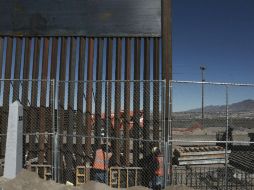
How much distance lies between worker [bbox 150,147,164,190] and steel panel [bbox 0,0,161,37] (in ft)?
12.5

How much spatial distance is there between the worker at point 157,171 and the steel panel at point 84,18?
3.81m

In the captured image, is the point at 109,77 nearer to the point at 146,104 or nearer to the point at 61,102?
the point at 146,104

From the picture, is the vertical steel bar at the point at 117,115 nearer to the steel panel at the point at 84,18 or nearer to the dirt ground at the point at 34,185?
the steel panel at the point at 84,18

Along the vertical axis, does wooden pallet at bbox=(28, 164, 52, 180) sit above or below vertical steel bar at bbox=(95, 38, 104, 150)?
below

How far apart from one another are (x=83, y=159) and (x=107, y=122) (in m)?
1.52

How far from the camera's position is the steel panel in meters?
13.3

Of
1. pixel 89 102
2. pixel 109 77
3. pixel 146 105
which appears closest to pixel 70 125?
pixel 89 102

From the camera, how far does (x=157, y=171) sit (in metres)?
12.2

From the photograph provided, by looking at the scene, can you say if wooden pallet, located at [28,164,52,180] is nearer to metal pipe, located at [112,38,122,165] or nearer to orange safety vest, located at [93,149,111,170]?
Result: orange safety vest, located at [93,149,111,170]

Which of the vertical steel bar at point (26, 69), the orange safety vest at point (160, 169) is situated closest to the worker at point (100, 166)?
the orange safety vest at point (160, 169)

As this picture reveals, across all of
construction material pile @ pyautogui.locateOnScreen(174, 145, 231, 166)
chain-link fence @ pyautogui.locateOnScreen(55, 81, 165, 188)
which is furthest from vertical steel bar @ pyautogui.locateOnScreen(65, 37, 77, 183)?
construction material pile @ pyautogui.locateOnScreen(174, 145, 231, 166)

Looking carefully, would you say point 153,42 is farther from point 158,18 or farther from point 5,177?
point 5,177

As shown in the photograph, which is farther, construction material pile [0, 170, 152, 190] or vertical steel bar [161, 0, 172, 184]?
vertical steel bar [161, 0, 172, 184]

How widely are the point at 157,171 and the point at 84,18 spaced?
538 centimetres
